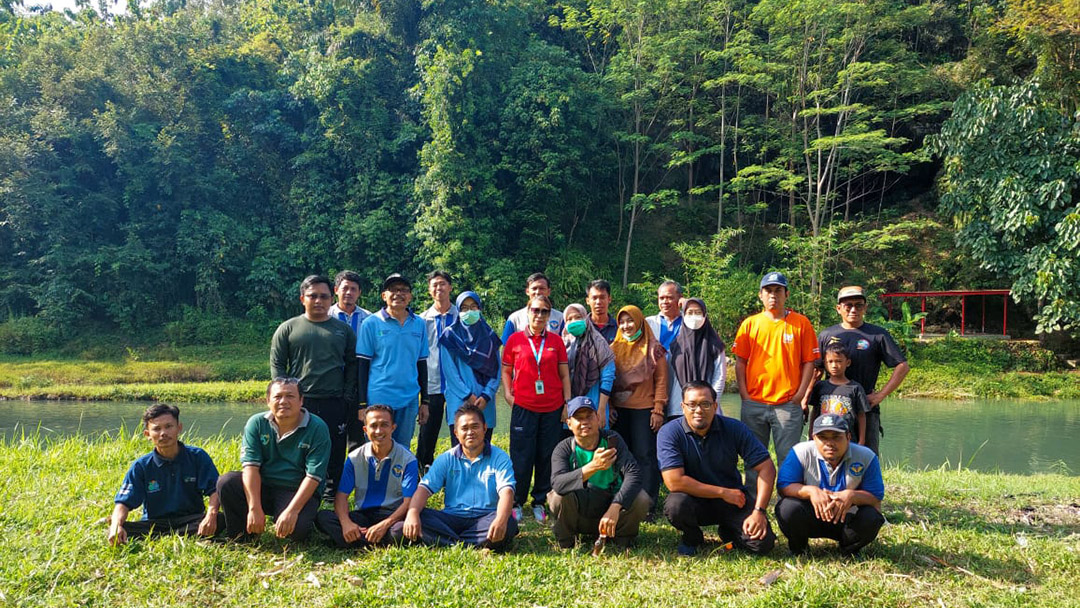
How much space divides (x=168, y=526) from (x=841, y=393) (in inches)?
165

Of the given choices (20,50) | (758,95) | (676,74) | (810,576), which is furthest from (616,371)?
(20,50)

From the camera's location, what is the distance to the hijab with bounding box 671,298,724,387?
4383 mm

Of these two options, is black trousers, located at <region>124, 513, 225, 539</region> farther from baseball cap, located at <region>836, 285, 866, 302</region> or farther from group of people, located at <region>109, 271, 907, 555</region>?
baseball cap, located at <region>836, 285, 866, 302</region>

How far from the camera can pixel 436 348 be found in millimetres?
4773

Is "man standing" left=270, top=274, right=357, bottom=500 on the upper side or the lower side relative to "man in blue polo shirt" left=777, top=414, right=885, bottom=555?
upper

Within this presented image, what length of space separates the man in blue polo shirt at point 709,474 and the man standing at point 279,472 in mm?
2035

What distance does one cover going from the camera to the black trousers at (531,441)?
4270 mm

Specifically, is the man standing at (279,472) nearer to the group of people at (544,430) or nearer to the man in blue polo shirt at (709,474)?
the group of people at (544,430)

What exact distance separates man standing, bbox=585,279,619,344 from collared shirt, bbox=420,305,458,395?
3.50 ft

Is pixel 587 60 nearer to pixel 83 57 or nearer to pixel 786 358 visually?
pixel 83 57

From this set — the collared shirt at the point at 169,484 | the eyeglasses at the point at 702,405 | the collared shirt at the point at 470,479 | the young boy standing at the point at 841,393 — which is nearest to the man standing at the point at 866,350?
the young boy standing at the point at 841,393

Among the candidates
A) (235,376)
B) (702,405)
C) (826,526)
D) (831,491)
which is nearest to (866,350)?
(831,491)

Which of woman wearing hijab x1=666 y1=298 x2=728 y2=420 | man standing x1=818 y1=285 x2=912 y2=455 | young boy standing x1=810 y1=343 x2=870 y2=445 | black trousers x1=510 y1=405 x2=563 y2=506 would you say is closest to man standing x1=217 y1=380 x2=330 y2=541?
black trousers x1=510 y1=405 x2=563 y2=506

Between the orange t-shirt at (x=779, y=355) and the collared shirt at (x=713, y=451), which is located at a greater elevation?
the orange t-shirt at (x=779, y=355)
